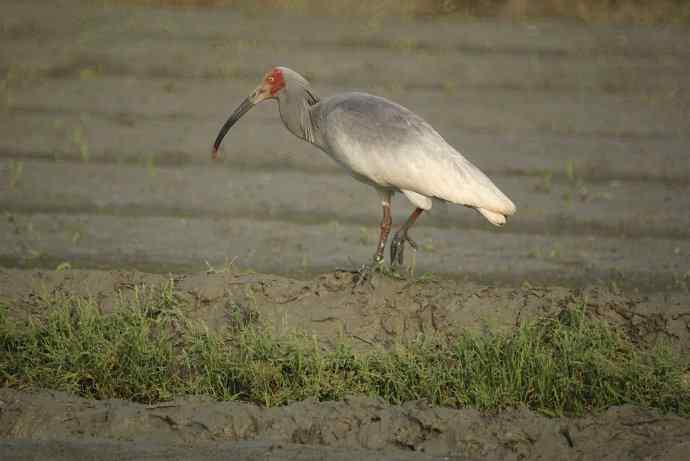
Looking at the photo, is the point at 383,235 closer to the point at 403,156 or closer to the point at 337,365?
the point at 403,156

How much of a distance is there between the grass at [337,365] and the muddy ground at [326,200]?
26 cm

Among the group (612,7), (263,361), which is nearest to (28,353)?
(263,361)

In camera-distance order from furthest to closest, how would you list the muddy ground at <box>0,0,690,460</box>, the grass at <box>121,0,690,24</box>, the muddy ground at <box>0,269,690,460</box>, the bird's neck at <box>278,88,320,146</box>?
the grass at <box>121,0,690,24</box>
the bird's neck at <box>278,88,320,146</box>
the muddy ground at <box>0,0,690,460</box>
the muddy ground at <box>0,269,690,460</box>

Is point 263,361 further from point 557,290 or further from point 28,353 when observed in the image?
point 557,290

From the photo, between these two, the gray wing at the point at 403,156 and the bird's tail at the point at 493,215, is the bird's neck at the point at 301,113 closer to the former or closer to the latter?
the gray wing at the point at 403,156

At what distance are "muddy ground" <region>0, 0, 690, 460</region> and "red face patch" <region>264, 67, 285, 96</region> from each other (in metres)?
1.12

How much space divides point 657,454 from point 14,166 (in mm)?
6811

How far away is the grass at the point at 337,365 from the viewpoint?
20.7 ft

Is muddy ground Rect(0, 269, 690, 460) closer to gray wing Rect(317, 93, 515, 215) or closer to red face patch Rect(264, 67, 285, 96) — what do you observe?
Answer: gray wing Rect(317, 93, 515, 215)

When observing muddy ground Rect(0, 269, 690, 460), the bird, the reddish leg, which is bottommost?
muddy ground Rect(0, 269, 690, 460)

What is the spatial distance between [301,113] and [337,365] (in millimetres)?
1856

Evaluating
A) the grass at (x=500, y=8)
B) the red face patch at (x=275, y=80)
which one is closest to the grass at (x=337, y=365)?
the red face patch at (x=275, y=80)

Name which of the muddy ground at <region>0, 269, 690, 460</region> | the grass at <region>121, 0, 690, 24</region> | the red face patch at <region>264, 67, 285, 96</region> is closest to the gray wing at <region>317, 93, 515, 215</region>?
the red face patch at <region>264, 67, 285, 96</region>

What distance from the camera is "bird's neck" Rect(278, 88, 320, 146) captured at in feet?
25.6
